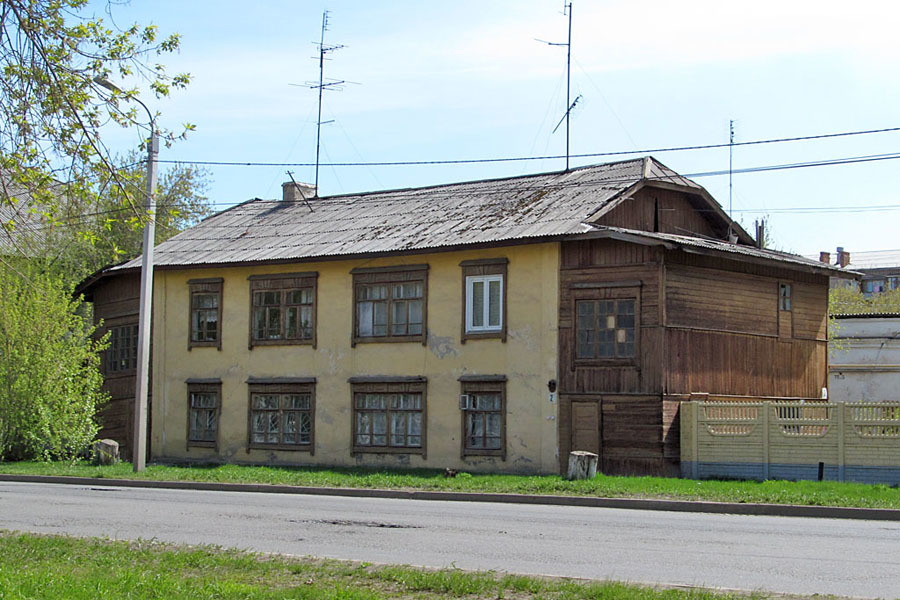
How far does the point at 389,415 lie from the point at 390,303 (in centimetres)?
294

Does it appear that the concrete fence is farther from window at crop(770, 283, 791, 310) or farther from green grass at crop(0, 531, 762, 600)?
green grass at crop(0, 531, 762, 600)

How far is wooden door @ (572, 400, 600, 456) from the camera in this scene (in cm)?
2666

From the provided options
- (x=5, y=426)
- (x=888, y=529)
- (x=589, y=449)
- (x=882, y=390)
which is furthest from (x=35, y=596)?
(x=882, y=390)

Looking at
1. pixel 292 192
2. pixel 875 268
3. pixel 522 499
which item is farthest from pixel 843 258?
pixel 522 499

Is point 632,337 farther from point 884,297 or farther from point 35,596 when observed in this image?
point 884,297

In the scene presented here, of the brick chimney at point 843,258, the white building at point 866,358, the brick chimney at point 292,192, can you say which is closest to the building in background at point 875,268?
the brick chimney at point 843,258

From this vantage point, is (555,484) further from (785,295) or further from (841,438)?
(785,295)

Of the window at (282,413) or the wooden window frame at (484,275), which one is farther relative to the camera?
the window at (282,413)

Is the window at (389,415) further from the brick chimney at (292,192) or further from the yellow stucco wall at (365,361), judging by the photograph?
the brick chimney at (292,192)

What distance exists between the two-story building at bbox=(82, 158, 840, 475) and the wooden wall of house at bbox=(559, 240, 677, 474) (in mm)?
42

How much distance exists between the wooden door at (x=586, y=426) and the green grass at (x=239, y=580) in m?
15.7

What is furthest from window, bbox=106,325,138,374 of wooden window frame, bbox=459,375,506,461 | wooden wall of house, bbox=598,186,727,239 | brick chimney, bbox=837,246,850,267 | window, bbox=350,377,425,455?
brick chimney, bbox=837,246,850,267

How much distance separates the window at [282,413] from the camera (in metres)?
32.0

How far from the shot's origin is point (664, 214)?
3081cm
